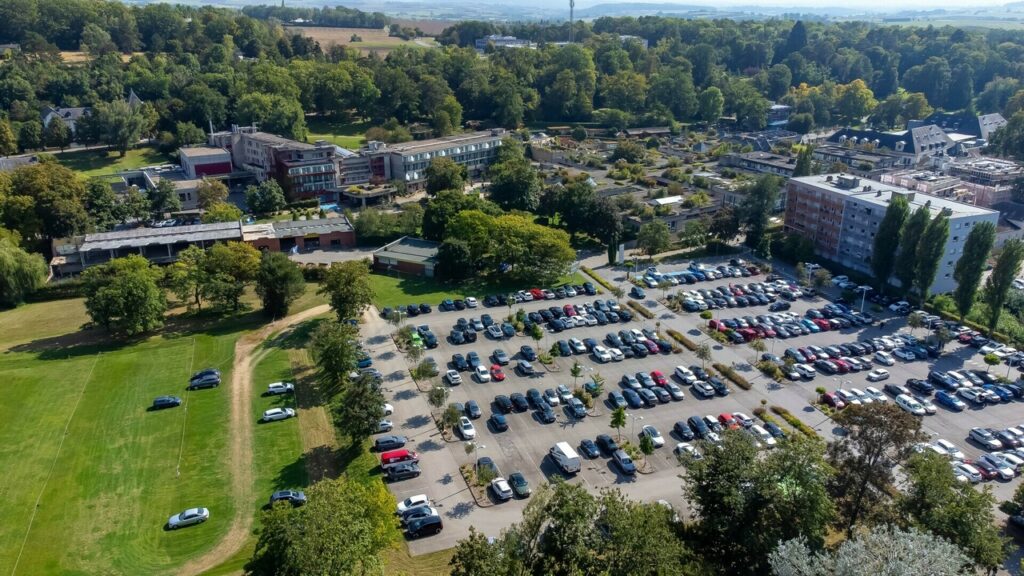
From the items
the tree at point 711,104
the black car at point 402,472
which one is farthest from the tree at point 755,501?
the tree at point 711,104

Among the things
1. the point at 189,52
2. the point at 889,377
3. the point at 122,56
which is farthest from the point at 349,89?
the point at 889,377

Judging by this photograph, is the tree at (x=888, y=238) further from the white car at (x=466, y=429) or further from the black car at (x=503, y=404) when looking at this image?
the white car at (x=466, y=429)

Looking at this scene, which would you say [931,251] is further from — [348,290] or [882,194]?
[348,290]

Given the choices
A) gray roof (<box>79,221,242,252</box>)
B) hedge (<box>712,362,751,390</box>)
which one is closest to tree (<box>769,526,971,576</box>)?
hedge (<box>712,362,751,390</box>)

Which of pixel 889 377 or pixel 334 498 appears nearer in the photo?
pixel 334 498

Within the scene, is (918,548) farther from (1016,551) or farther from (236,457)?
(236,457)

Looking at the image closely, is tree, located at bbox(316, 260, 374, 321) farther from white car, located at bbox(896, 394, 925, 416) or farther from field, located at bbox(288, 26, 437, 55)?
field, located at bbox(288, 26, 437, 55)
